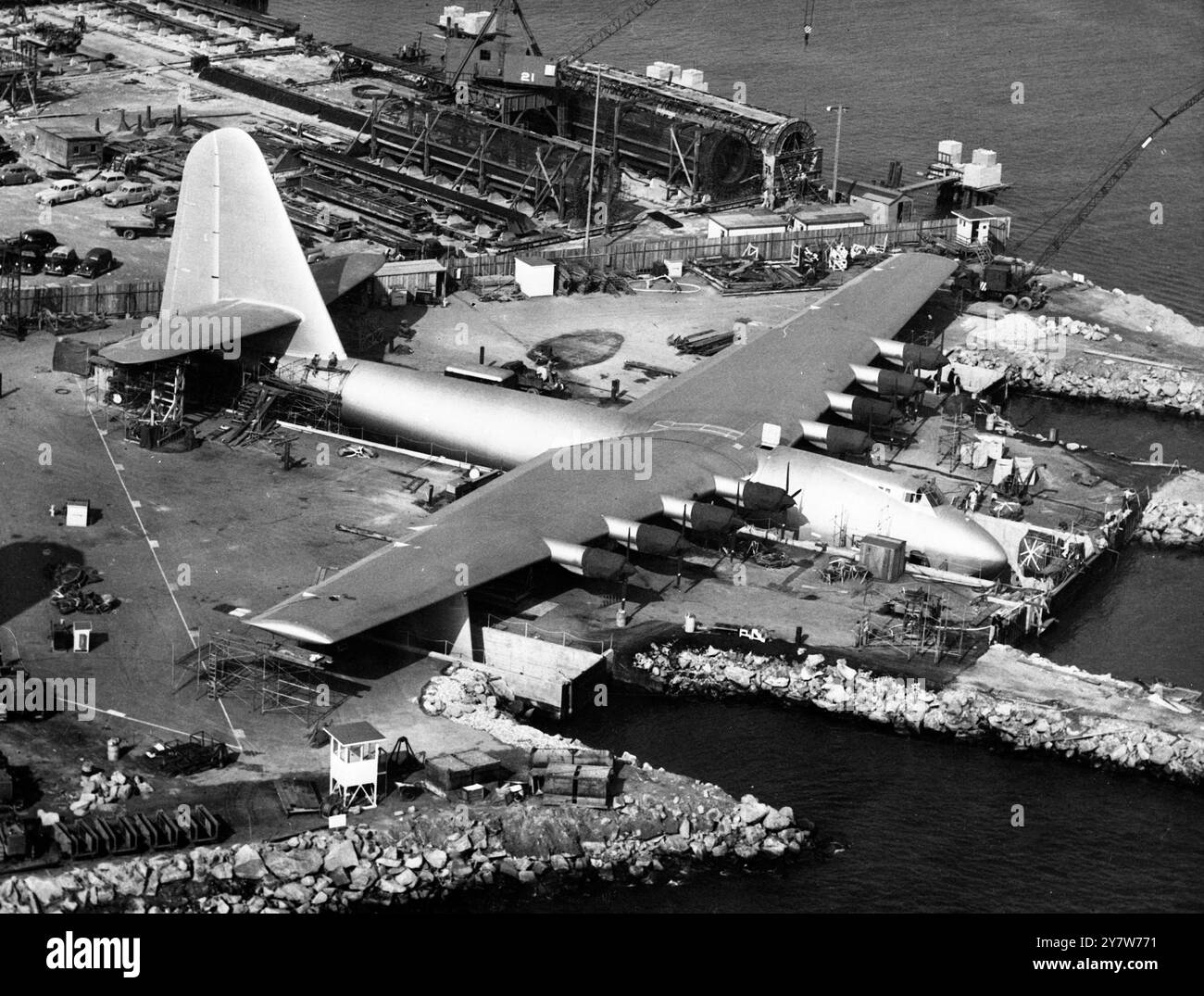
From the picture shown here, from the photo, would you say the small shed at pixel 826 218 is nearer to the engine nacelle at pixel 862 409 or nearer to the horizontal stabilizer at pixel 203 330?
the engine nacelle at pixel 862 409

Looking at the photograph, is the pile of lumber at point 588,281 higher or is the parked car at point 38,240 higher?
the parked car at point 38,240

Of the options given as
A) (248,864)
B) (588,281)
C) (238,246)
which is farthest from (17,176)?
(248,864)

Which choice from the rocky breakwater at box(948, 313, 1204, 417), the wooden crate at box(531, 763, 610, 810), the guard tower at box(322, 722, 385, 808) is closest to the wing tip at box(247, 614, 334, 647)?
the guard tower at box(322, 722, 385, 808)

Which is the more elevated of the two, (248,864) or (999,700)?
(999,700)

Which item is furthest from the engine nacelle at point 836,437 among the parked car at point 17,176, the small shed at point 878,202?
the parked car at point 17,176

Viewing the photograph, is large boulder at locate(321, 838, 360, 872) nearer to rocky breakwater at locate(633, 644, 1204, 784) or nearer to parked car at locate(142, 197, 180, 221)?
rocky breakwater at locate(633, 644, 1204, 784)

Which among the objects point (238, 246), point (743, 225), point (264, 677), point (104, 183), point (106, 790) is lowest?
point (106, 790)

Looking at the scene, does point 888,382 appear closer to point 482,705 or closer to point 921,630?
point 921,630
